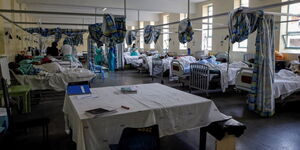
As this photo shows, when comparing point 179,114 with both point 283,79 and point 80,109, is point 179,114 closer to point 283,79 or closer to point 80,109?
point 80,109

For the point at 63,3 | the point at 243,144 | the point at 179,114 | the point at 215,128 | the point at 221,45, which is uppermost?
the point at 63,3

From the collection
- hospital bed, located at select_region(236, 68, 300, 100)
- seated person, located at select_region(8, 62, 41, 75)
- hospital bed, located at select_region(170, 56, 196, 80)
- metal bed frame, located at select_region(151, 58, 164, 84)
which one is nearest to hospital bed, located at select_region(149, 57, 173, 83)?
metal bed frame, located at select_region(151, 58, 164, 84)

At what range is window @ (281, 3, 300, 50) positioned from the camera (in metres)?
6.91

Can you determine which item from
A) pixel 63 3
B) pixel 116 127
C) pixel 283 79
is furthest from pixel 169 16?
pixel 116 127

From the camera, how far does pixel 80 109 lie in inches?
90.6

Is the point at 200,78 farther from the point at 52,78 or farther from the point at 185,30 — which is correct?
the point at 52,78

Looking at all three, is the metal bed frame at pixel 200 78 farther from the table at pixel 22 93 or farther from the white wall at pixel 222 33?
the table at pixel 22 93

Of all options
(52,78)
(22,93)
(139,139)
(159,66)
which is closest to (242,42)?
(159,66)

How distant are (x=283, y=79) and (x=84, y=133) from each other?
4.64 meters

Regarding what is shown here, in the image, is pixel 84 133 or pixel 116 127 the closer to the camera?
pixel 84 133

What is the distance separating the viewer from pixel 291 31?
23.3 ft

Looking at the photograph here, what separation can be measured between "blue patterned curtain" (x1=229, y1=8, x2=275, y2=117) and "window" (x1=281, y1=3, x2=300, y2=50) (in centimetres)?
323

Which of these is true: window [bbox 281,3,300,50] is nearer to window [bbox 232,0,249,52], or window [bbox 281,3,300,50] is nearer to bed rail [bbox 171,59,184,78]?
window [bbox 232,0,249,52]

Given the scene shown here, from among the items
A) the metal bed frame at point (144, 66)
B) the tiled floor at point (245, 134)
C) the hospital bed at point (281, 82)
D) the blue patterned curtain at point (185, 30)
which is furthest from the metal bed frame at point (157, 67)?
the tiled floor at point (245, 134)
